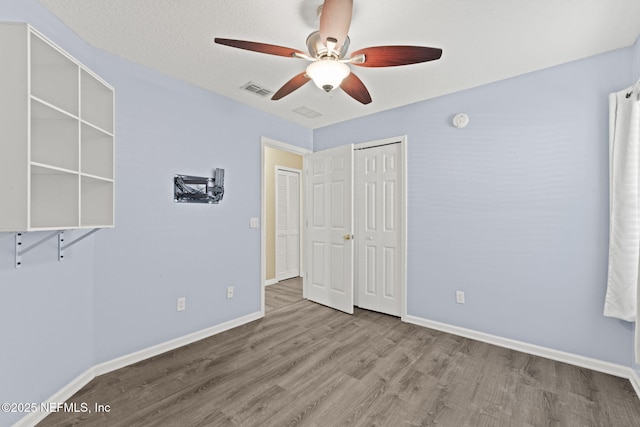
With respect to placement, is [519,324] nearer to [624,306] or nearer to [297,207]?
[624,306]

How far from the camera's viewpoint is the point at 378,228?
354 cm

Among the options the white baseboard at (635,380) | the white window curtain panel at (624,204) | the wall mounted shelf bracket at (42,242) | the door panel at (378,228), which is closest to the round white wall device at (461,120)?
the door panel at (378,228)

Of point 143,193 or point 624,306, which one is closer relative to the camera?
point 624,306

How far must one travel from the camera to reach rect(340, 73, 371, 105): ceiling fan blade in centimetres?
191

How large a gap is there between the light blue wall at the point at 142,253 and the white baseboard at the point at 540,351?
6.82ft

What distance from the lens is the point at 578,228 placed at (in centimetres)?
232

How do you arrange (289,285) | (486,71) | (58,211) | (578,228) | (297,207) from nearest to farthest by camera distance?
(58,211) < (578,228) < (486,71) < (289,285) < (297,207)

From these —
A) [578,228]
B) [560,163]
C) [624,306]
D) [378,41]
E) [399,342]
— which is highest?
[378,41]

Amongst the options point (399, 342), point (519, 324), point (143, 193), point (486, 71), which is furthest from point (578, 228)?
point (143, 193)

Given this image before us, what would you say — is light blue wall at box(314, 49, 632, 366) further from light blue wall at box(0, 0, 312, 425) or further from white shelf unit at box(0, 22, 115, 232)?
white shelf unit at box(0, 22, 115, 232)

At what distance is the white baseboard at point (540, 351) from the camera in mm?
2143

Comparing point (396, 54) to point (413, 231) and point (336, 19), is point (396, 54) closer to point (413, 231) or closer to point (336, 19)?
point (336, 19)

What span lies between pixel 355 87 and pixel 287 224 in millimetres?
3634

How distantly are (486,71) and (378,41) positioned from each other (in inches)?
45.9
